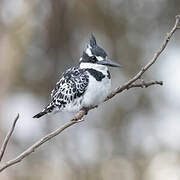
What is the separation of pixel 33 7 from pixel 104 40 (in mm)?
892

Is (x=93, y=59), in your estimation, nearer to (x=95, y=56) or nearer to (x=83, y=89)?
(x=95, y=56)

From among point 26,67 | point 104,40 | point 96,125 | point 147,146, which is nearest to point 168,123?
point 147,146

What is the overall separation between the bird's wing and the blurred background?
3378 mm

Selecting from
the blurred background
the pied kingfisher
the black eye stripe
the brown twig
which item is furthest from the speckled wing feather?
the blurred background

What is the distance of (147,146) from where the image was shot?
5.90m

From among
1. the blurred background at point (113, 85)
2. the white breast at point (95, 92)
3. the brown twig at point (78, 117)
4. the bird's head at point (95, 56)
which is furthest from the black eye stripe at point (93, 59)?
the blurred background at point (113, 85)

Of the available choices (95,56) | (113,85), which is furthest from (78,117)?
(113,85)

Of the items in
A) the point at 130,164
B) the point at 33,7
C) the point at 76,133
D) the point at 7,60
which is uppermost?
the point at 33,7

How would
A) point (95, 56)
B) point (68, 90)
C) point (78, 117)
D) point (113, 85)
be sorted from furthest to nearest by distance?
1. point (113, 85)
2. point (68, 90)
3. point (95, 56)
4. point (78, 117)

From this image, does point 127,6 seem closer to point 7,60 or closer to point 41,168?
point 7,60

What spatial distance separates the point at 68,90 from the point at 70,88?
0.04 feet

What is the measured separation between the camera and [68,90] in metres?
2.28

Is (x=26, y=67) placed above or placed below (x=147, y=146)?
above

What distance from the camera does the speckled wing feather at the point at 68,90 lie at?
2252 millimetres
